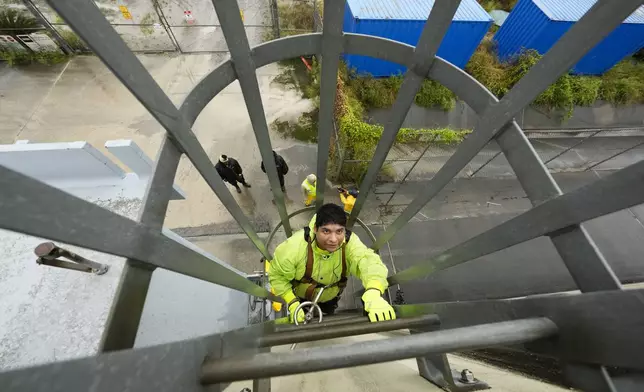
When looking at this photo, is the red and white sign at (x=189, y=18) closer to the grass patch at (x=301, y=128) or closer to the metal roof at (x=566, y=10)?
the grass patch at (x=301, y=128)

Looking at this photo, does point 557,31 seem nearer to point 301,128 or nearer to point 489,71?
point 489,71

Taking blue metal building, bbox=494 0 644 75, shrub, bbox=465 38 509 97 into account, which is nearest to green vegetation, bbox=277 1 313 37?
shrub, bbox=465 38 509 97

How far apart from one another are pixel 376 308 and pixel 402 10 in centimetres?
968

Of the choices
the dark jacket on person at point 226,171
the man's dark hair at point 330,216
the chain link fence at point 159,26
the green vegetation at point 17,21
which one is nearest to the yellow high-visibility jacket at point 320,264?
the man's dark hair at point 330,216

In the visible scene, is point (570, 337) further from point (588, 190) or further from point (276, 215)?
point (276, 215)

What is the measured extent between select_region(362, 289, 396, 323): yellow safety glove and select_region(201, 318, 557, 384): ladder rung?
66.2 inches

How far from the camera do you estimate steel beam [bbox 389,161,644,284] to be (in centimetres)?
163

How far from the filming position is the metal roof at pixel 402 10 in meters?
9.28

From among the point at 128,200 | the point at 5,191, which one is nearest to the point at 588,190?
the point at 5,191

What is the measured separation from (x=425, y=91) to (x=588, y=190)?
32.1ft

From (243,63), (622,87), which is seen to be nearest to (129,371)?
(243,63)

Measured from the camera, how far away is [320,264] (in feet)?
12.9

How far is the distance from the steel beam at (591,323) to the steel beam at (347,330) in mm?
797

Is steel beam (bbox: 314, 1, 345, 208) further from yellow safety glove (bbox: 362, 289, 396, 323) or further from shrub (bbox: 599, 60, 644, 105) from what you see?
shrub (bbox: 599, 60, 644, 105)
